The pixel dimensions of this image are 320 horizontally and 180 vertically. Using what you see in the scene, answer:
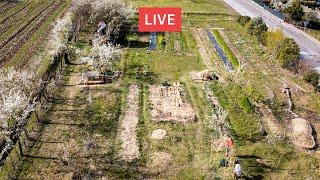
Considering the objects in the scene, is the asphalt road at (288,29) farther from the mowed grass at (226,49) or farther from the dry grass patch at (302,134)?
the dry grass patch at (302,134)

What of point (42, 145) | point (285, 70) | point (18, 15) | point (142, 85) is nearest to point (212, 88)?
point (142, 85)

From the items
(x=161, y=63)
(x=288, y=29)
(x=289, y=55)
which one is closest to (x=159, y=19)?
(x=161, y=63)

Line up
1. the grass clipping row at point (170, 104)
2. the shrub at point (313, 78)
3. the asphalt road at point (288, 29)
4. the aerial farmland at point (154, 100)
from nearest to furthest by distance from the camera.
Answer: the aerial farmland at point (154, 100)
the grass clipping row at point (170, 104)
the shrub at point (313, 78)
the asphalt road at point (288, 29)

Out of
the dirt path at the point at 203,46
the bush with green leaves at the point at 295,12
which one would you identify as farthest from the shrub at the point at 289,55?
the bush with green leaves at the point at 295,12

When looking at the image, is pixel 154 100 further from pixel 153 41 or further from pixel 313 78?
pixel 153 41

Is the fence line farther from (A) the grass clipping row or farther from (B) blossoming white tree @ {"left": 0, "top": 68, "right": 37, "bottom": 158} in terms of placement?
(B) blossoming white tree @ {"left": 0, "top": 68, "right": 37, "bottom": 158}
